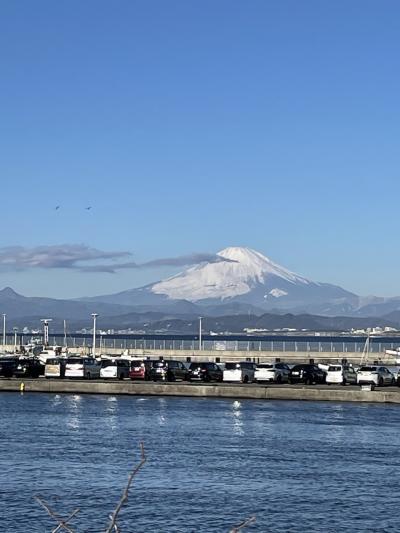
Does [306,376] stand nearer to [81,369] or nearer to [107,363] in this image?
[107,363]

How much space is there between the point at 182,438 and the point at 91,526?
810 inches

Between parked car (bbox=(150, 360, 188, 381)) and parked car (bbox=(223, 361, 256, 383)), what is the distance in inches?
163

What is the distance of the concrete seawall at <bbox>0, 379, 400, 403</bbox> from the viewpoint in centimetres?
6919

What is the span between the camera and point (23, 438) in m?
50.7

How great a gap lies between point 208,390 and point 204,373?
23.6ft

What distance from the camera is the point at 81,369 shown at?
80.8 metres

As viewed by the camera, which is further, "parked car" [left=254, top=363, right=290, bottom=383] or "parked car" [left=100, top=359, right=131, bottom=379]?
"parked car" [left=100, top=359, right=131, bottom=379]

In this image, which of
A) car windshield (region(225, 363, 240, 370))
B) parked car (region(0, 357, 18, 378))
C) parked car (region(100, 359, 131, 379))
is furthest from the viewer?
parked car (region(0, 357, 18, 378))

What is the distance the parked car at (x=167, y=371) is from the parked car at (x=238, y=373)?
4128mm

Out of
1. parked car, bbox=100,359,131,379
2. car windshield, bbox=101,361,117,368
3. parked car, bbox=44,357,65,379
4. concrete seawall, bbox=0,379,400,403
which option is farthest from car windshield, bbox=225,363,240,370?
parked car, bbox=44,357,65,379

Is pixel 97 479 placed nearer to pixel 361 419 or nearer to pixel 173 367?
pixel 361 419

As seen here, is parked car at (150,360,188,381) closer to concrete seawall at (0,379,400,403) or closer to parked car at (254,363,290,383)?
concrete seawall at (0,379,400,403)

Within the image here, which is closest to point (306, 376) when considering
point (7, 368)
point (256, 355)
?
point (7, 368)

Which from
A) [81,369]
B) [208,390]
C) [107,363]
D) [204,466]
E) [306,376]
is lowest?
[204,466]
